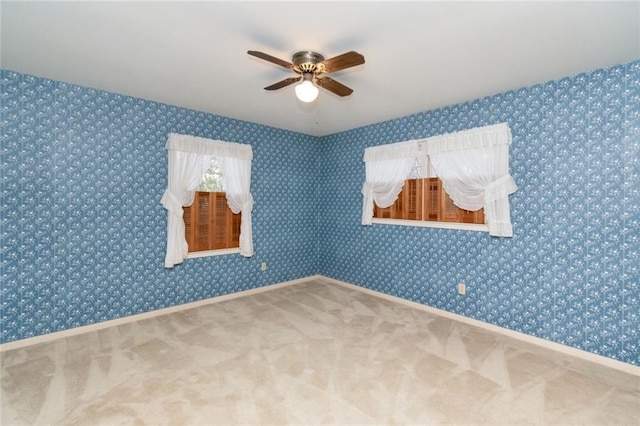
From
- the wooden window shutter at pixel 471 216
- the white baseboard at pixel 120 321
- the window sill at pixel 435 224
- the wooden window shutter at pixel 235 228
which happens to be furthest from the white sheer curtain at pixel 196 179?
the wooden window shutter at pixel 471 216

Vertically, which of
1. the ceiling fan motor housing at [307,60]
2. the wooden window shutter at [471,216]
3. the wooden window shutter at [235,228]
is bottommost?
the wooden window shutter at [235,228]

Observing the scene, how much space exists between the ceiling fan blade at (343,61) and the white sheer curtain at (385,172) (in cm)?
222

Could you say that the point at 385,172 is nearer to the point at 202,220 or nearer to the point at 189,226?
the point at 202,220

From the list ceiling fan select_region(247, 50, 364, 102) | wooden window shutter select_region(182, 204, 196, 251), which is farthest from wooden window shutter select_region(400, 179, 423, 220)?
wooden window shutter select_region(182, 204, 196, 251)

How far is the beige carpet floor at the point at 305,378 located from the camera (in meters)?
2.14

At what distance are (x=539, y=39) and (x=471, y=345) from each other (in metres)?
2.79

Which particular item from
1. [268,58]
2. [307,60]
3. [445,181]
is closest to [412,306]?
[445,181]

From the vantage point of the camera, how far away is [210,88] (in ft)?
11.3

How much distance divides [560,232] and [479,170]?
3.34ft

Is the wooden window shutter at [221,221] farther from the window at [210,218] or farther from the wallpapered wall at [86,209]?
the wallpapered wall at [86,209]

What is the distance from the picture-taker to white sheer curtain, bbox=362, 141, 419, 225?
4.39 m

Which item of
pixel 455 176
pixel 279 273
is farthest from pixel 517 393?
pixel 279 273

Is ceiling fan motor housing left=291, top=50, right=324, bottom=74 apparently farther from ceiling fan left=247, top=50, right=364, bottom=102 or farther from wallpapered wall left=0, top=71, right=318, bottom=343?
wallpapered wall left=0, top=71, right=318, bottom=343

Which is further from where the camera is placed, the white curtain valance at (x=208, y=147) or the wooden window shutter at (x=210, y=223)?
the wooden window shutter at (x=210, y=223)
